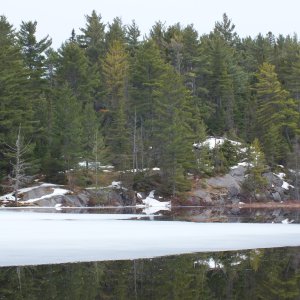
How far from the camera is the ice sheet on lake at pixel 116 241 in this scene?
12.9 metres

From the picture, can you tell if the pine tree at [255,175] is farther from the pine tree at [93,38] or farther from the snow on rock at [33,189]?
the pine tree at [93,38]

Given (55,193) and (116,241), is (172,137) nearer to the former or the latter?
(55,193)

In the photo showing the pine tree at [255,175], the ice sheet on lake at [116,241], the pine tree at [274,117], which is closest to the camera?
the ice sheet on lake at [116,241]

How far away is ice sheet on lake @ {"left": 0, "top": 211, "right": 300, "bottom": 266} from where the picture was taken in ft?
42.3

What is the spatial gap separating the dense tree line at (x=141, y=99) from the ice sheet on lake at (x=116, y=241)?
2758 cm

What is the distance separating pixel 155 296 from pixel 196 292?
3.09 ft

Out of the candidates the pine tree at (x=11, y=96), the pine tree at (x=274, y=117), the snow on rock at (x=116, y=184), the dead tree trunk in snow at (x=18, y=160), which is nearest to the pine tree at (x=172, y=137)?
the snow on rock at (x=116, y=184)

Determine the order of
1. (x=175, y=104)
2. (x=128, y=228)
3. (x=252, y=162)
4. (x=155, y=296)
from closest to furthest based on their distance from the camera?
1. (x=155, y=296)
2. (x=128, y=228)
3. (x=175, y=104)
4. (x=252, y=162)

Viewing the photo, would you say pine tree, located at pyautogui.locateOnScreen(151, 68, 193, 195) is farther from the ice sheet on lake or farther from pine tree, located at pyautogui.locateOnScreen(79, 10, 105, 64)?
the ice sheet on lake

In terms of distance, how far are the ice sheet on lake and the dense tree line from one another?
1086 inches

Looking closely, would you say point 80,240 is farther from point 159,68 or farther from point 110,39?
point 110,39

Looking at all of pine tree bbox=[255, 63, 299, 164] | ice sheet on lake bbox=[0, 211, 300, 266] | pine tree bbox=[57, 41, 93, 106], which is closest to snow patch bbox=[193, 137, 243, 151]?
pine tree bbox=[255, 63, 299, 164]

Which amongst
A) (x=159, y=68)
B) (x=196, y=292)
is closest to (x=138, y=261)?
(x=196, y=292)

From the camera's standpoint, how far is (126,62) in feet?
230
